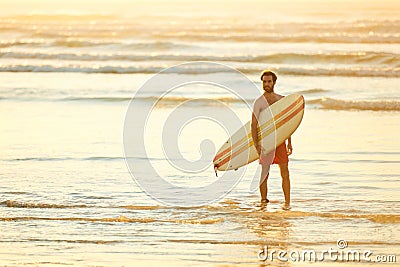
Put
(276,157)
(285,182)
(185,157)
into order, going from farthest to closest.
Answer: (185,157)
(276,157)
(285,182)

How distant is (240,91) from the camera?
59.1ft

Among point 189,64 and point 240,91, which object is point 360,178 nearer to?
point 240,91

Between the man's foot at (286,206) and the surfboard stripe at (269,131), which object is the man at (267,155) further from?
the surfboard stripe at (269,131)

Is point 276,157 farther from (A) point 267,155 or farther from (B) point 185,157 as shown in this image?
(B) point 185,157

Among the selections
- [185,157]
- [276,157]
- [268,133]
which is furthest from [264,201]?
[185,157]

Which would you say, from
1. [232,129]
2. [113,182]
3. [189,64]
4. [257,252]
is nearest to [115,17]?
[189,64]

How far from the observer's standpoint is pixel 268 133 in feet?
29.7

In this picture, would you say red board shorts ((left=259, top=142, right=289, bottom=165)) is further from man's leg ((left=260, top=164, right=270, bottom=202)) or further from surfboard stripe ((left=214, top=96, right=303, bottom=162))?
surfboard stripe ((left=214, top=96, right=303, bottom=162))

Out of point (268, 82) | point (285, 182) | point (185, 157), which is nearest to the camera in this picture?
point (268, 82)

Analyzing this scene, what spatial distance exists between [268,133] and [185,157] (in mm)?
2676

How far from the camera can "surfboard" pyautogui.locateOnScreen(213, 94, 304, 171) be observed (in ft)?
29.6

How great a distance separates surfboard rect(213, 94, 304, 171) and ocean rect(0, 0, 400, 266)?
36cm

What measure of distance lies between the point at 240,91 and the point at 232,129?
14.5 feet

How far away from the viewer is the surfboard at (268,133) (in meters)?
9.03
